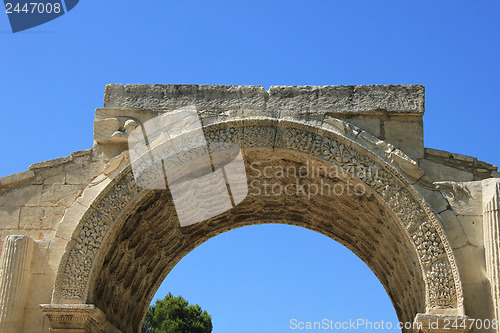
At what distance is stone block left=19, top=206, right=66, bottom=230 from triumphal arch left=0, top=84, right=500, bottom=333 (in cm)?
1

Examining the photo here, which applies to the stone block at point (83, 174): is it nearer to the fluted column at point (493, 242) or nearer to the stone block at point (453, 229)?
the stone block at point (453, 229)

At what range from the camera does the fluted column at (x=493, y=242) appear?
8.41 m

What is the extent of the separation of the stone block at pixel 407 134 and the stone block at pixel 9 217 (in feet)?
16.9

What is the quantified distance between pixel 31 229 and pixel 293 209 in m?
4.12

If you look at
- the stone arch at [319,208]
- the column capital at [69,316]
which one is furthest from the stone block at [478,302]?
→ the column capital at [69,316]

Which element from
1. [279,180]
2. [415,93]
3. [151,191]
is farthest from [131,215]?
[415,93]

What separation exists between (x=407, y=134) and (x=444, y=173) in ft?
2.36

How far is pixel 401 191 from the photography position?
8.97 meters

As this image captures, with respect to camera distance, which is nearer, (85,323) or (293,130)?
(85,323)

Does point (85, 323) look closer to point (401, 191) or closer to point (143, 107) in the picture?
point (143, 107)

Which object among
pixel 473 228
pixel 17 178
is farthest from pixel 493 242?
pixel 17 178

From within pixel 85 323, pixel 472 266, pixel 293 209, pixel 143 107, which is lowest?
pixel 85 323

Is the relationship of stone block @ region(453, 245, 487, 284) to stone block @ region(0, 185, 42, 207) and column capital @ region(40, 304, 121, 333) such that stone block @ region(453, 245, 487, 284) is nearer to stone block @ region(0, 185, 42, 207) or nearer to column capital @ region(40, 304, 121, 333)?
column capital @ region(40, 304, 121, 333)

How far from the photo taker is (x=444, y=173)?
9203 mm
